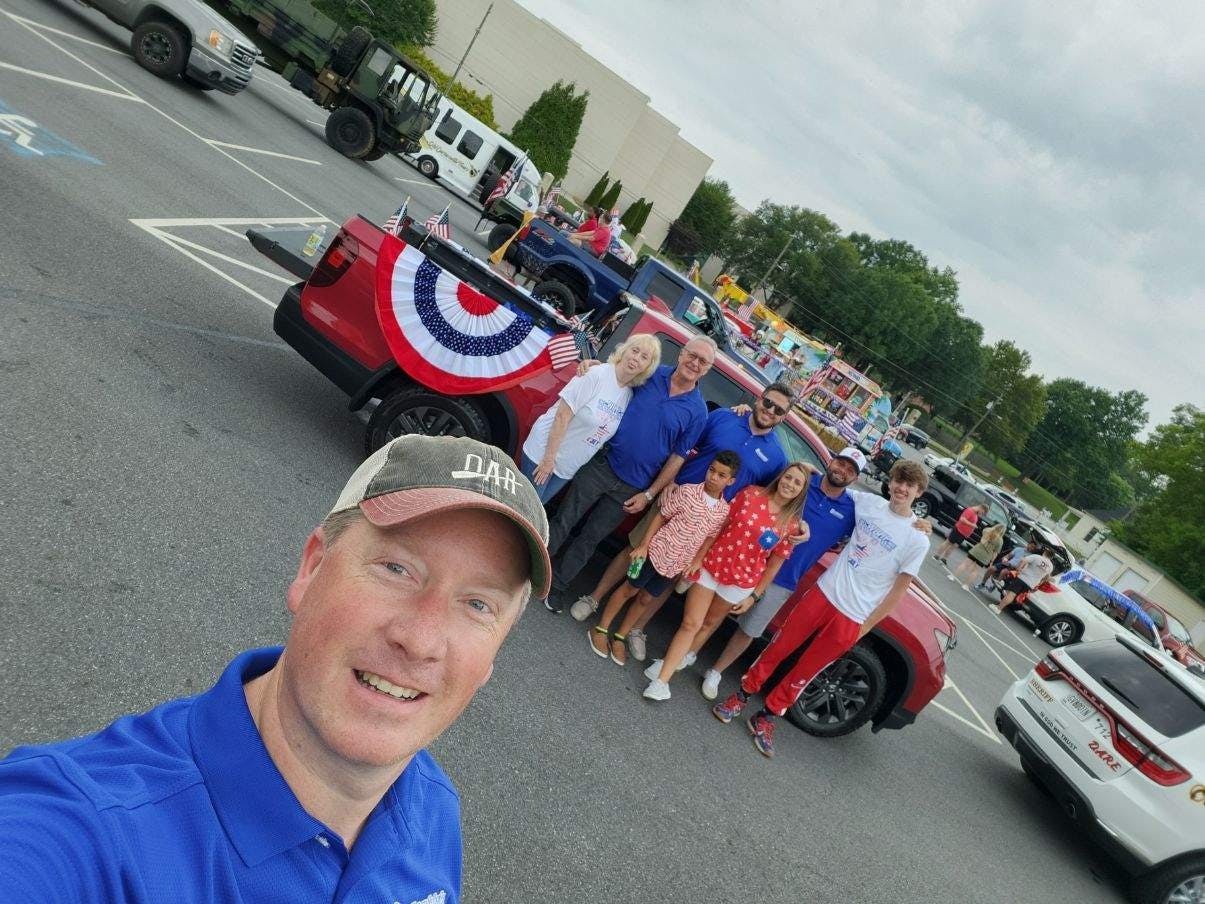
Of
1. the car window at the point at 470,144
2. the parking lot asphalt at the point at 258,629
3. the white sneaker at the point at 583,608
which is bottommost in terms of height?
the parking lot asphalt at the point at 258,629

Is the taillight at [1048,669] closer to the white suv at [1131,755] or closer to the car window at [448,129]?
the white suv at [1131,755]

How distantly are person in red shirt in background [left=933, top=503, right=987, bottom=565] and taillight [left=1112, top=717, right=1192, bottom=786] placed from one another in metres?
10.9

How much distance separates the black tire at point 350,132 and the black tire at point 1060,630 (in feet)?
59.4

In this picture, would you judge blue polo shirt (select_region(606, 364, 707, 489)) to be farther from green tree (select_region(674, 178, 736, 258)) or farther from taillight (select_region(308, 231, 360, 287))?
green tree (select_region(674, 178, 736, 258))

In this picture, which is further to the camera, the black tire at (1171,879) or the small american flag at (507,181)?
the small american flag at (507,181)

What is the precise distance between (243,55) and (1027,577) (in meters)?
18.0

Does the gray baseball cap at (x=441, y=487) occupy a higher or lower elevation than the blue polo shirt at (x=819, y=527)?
higher

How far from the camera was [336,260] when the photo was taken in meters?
5.29

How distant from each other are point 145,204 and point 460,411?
15.7 feet

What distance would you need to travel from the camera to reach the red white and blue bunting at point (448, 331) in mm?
5090

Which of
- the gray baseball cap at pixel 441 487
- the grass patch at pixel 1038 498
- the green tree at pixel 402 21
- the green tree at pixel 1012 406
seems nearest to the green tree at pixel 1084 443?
the green tree at pixel 1012 406

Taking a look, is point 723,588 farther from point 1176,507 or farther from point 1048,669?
point 1176,507

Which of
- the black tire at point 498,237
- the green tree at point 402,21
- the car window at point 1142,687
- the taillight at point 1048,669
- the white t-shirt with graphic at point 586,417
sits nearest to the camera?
the white t-shirt with graphic at point 586,417

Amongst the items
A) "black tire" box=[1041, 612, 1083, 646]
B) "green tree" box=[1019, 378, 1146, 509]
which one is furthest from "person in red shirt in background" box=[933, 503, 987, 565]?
"green tree" box=[1019, 378, 1146, 509]
